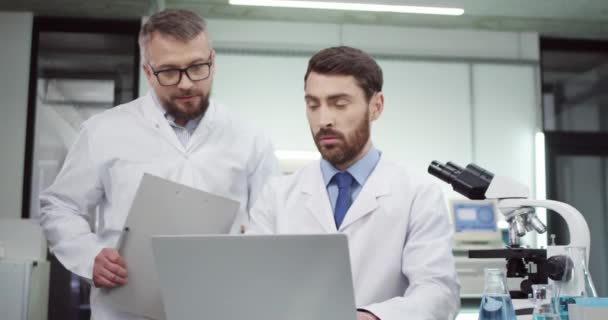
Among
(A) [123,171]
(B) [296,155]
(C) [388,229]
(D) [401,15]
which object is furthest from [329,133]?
(D) [401,15]

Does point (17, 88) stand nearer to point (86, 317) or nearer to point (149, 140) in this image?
point (86, 317)

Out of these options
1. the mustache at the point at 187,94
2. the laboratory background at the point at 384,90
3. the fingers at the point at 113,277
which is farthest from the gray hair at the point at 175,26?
the laboratory background at the point at 384,90

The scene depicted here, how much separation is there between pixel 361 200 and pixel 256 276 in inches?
21.7

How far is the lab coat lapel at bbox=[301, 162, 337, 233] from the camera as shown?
1604 mm

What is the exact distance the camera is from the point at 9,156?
452 cm

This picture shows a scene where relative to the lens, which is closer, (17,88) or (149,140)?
(149,140)

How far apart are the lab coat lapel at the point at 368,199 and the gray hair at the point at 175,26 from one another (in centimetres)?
65

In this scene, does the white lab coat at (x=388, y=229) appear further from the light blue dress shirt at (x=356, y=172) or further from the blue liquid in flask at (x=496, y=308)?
the blue liquid in flask at (x=496, y=308)

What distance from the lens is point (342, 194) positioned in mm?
1646

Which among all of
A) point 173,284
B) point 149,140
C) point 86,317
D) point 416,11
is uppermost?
point 416,11

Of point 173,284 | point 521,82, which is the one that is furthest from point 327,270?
point 521,82

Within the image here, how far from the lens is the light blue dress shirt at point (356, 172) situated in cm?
164

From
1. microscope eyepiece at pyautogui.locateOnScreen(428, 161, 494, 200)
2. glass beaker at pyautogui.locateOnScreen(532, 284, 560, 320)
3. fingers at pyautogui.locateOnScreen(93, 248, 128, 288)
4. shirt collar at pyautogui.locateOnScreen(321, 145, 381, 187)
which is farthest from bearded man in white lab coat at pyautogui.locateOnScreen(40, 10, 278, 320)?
glass beaker at pyautogui.locateOnScreen(532, 284, 560, 320)

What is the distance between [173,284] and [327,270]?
263mm
